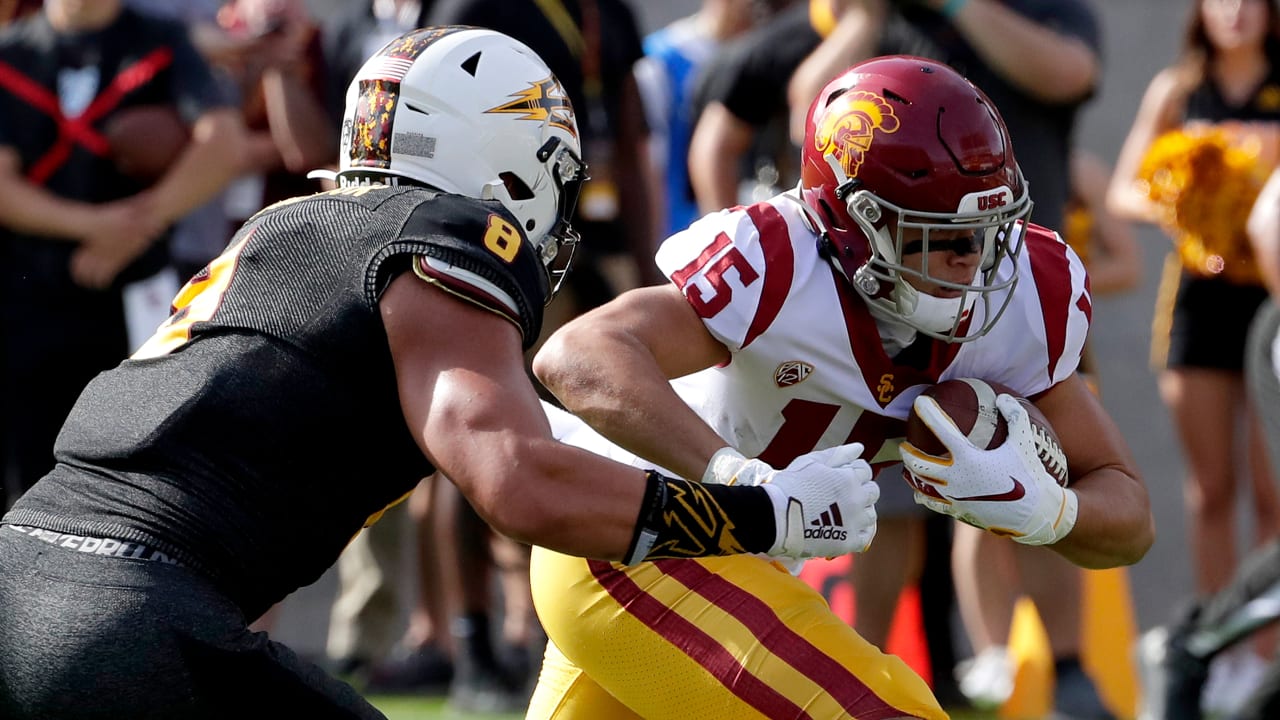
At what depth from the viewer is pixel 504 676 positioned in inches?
217

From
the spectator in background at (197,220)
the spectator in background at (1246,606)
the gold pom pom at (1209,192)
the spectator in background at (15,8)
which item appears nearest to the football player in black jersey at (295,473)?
the spectator in background at (1246,606)

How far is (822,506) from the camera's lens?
2615 mm

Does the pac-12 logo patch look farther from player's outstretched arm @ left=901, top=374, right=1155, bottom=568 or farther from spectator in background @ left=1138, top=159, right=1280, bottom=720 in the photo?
spectator in background @ left=1138, top=159, right=1280, bottom=720

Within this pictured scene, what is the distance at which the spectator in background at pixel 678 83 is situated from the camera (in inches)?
261

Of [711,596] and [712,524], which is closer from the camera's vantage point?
[712,524]

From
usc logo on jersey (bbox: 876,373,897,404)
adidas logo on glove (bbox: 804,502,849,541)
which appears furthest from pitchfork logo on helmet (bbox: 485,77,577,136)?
adidas logo on glove (bbox: 804,502,849,541)

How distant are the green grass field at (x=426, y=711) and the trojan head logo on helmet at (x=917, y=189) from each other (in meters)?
2.61

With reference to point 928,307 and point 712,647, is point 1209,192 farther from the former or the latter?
point 712,647

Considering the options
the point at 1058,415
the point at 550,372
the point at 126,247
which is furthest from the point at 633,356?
the point at 126,247

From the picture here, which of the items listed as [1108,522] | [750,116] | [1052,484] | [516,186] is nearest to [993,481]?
[1052,484]

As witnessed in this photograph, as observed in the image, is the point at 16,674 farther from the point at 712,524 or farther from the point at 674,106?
the point at 674,106

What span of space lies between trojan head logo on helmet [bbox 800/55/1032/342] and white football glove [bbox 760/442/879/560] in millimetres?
494

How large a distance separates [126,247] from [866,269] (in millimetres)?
2988

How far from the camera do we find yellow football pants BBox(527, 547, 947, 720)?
114 inches
